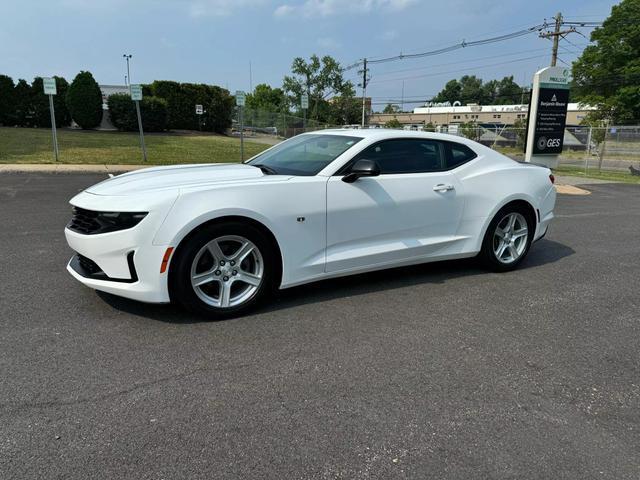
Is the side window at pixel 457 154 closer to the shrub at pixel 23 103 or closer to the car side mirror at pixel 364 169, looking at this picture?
Answer: the car side mirror at pixel 364 169

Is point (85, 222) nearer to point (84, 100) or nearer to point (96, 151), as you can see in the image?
point (96, 151)

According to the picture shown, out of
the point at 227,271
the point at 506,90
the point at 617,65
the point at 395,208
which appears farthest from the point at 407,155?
the point at 506,90

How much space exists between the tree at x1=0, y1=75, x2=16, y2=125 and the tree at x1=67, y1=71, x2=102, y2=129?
2831 millimetres

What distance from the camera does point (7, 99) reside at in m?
27.8

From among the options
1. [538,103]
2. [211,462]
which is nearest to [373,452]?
[211,462]

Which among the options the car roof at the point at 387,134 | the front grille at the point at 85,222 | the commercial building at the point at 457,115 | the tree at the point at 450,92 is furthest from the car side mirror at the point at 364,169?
the tree at the point at 450,92

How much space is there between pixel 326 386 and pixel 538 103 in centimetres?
1424

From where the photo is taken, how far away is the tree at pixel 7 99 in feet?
90.4

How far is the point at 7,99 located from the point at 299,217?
100 ft

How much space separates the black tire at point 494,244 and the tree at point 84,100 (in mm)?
29806

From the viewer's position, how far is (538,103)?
576 inches

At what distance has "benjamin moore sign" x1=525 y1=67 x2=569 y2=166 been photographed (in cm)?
1459

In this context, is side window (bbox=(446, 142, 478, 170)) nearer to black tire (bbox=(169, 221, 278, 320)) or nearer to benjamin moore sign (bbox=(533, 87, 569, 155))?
black tire (bbox=(169, 221, 278, 320))

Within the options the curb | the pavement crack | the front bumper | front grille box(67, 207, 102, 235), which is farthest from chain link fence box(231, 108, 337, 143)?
the pavement crack
